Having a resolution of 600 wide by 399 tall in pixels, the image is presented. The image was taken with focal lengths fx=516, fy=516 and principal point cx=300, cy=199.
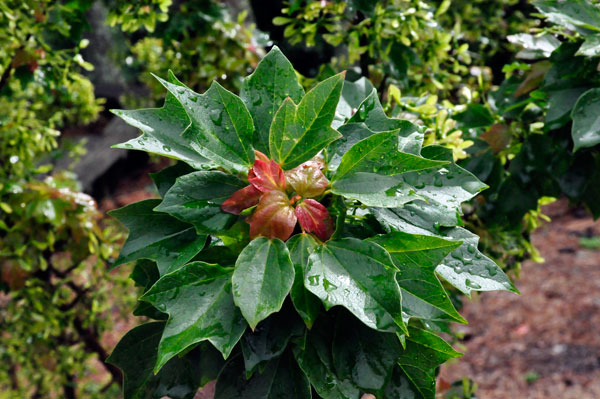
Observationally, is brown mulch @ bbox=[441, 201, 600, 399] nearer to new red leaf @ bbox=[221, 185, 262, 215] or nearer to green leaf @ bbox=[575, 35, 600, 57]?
green leaf @ bbox=[575, 35, 600, 57]

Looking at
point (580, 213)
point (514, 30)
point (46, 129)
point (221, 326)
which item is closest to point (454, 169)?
point (221, 326)

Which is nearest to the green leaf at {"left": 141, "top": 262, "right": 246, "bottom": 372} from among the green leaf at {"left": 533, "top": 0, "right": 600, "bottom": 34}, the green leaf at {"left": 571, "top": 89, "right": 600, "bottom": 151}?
the green leaf at {"left": 571, "top": 89, "right": 600, "bottom": 151}

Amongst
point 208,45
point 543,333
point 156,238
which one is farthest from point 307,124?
point 543,333

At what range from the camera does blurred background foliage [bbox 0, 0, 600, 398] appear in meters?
1.37

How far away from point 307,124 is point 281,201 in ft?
0.46

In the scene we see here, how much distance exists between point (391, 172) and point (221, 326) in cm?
36

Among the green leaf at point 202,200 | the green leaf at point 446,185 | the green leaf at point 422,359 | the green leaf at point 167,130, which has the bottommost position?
the green leaf at point 422,359

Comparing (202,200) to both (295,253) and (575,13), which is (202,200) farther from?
(575,13)

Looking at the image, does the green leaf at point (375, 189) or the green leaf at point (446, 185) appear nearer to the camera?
the green leaf at point (375, 189)

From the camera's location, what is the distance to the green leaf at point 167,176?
948 millimetres

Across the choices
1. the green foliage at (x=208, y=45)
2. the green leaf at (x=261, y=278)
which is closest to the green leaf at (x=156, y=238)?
the green leaf at (x=261, y=278)

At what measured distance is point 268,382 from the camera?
2.83 feet

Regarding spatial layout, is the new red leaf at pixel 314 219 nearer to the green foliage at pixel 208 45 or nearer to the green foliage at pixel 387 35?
Result: the green foliage at pixel 387 35

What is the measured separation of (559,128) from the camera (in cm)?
138
